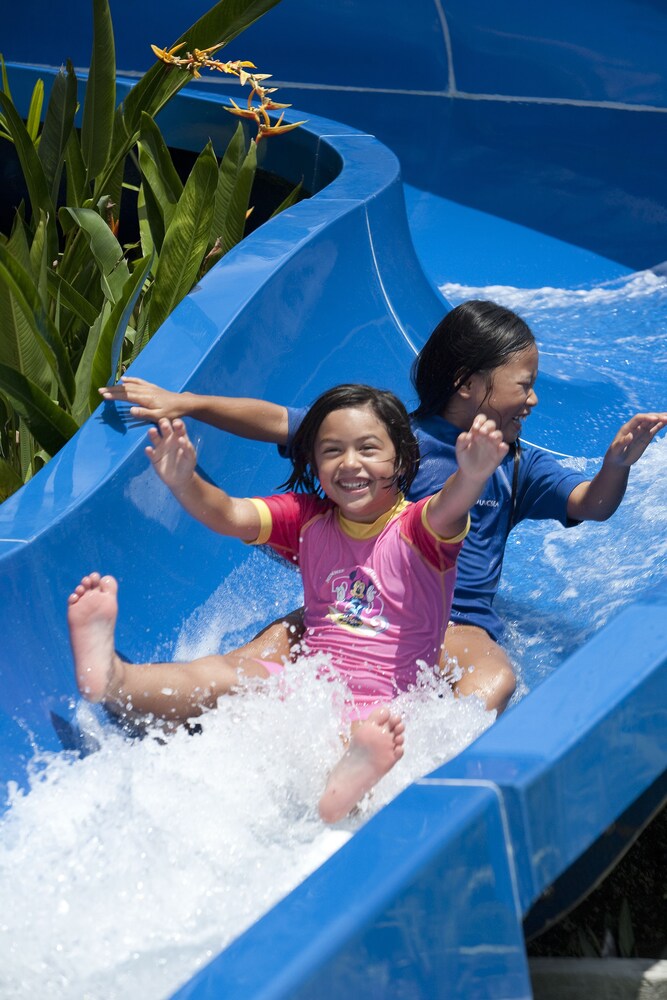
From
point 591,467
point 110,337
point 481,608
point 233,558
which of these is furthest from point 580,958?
point 591,467

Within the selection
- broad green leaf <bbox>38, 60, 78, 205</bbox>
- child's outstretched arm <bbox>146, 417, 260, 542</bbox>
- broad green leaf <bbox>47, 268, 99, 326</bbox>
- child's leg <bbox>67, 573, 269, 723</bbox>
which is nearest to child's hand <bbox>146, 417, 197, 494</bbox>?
child's outstretched arm <bbox>146, 417, 260, 542</bbox>

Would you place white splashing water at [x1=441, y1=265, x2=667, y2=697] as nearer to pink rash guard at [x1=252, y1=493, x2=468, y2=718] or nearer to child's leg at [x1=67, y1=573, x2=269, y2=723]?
pink rash guard at [x1=252, y1=493, x2=468, y2=718]

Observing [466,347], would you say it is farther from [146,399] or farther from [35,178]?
[35,178]

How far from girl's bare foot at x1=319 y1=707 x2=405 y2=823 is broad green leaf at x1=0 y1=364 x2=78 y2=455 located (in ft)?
3.46

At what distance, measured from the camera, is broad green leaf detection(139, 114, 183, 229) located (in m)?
3.19

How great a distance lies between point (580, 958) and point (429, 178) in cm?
443

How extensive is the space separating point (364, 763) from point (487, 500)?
91 cm

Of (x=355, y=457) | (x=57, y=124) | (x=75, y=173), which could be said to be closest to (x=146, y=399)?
(x=355, y=457)

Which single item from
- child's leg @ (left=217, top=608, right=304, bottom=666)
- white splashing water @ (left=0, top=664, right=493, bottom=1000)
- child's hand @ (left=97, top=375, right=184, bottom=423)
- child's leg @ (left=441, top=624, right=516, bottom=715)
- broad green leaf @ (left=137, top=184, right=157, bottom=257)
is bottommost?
white splashing water @ (left=0, top=664, right=493, bottom=1000)

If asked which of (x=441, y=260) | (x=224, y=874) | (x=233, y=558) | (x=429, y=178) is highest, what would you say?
(x=429, y=178)

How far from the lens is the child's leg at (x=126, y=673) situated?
2.11 metres

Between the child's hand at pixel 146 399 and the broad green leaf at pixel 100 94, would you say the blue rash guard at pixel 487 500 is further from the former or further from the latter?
the broad green leaf at pixel 100 94

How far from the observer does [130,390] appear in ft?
8.13

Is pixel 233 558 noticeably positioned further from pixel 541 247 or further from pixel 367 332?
pixel 541 247
